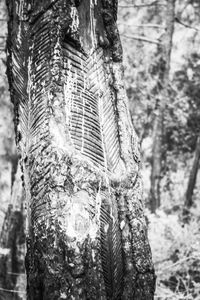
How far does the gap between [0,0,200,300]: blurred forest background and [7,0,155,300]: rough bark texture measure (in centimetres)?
147

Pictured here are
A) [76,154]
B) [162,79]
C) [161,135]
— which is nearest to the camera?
[76,154]

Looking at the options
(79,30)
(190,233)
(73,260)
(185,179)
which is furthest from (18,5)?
(185,179)

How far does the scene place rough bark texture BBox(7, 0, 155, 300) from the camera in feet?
6.30

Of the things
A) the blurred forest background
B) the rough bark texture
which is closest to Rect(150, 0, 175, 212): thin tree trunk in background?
the blurred forest background

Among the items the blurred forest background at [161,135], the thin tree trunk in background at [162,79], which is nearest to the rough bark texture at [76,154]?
the blurred forest background at [161,135]

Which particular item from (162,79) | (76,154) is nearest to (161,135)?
(162,79)

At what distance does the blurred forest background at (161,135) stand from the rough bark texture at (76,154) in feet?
4.83

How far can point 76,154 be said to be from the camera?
6.79 ft

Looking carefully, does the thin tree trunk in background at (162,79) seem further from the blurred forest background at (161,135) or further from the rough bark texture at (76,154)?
the rough bark texture at (76,154)

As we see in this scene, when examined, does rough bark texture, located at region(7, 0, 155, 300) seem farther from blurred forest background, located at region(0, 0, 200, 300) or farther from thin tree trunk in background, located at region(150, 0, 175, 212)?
thin tree trunk in background, located at region(150, 0, 175, 212)

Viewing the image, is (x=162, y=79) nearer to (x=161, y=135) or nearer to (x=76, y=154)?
(x=161, y=135)

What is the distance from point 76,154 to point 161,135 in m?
8.10

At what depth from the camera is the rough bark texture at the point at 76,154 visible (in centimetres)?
192

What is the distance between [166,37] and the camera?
927 cm
